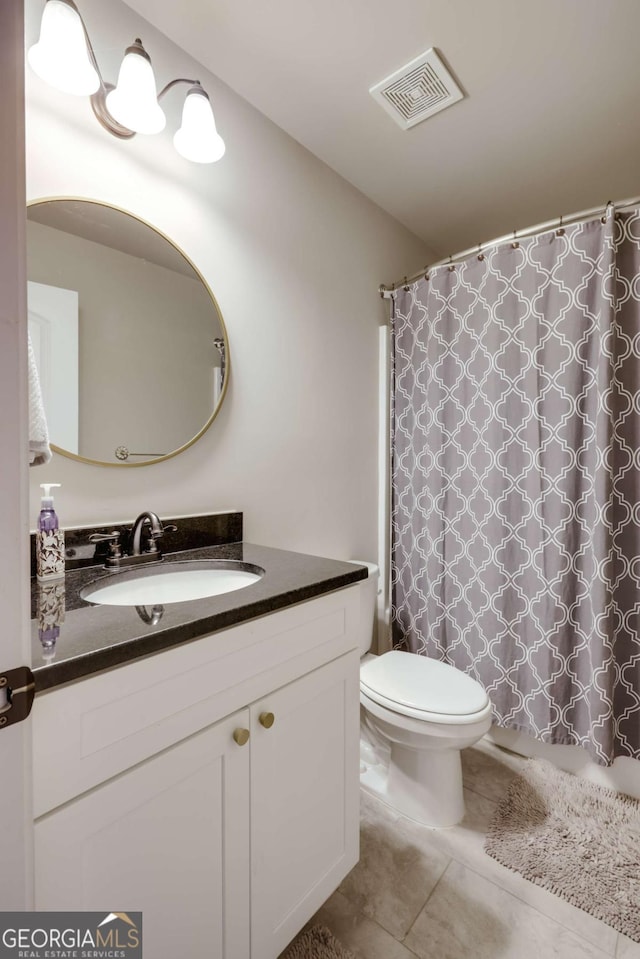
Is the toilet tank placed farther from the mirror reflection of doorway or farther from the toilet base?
the mirror reflection of doorway

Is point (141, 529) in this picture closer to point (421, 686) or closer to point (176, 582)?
point (176, 582)

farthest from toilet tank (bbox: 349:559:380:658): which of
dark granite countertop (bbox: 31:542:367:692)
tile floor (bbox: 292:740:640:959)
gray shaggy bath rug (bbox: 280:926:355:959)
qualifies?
gray shaggy bath rug (bbox: 280:926:355:959)

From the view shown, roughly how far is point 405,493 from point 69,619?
1.65 meters

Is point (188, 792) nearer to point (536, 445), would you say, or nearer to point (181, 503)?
point (181, 503)

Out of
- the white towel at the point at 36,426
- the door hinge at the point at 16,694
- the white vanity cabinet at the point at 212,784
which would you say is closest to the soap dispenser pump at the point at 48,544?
the white towel at the point at 36,426

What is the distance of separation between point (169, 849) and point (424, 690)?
96 centimetres

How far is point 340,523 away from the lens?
2.00 metres

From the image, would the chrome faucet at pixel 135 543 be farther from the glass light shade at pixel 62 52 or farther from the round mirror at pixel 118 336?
the glass light shade at pixel 62 52

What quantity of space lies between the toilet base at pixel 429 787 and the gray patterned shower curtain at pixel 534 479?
0.44 meters

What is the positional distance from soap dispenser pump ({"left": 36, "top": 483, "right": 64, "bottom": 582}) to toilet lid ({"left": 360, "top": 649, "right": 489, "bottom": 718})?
105 centimetres

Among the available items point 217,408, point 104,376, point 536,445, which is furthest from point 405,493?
point 104,376

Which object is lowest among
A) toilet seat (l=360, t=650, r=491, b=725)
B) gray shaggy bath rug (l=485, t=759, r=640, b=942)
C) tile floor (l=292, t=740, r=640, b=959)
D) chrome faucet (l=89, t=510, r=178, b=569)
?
tile floor (l=292, t=740, r=640, b=959)

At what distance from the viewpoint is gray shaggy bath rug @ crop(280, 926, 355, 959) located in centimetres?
104

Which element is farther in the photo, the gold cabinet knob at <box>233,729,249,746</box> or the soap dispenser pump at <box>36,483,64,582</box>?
the soap dispenser pump at <box>36,483,64,582</box>
